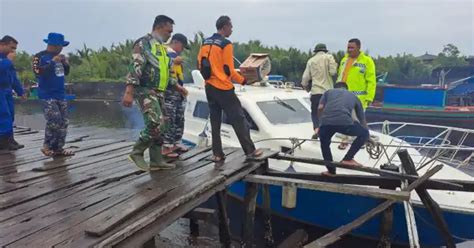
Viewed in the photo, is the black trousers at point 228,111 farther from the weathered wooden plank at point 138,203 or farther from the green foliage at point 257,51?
the green foliage at point 257,51

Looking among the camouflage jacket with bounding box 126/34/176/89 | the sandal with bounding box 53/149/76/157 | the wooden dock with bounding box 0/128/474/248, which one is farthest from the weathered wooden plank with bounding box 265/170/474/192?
the sandal with bounding box 53/149/76/157

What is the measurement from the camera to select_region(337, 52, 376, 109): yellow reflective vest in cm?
729

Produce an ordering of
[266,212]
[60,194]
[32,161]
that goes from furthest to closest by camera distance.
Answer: [266,212] < [32,161] < [60,194]

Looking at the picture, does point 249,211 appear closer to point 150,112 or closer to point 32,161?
point 150,112

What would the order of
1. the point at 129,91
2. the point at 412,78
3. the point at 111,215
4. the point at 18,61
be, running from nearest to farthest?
the point at 111,215 < the point at 129,91 < the point at 412,78 < the point at 18,61

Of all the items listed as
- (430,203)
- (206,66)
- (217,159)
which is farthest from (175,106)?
(430,203)

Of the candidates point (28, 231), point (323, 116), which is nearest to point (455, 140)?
point (323, 116)

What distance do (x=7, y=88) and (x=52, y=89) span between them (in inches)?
→ 59.4

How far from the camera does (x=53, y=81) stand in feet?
19.8

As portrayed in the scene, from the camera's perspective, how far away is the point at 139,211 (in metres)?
4.05

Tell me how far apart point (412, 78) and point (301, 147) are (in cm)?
1802

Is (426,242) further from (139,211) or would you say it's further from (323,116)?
(139,211)

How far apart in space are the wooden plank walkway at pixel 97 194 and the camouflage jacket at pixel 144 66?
1125 mm

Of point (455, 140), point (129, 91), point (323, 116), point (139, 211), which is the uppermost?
point (129, 91)
